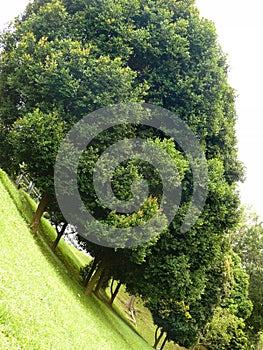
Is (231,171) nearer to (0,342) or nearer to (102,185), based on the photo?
(102,185)

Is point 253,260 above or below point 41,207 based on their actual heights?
above

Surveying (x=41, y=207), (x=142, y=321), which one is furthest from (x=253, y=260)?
(x=41, y=207)

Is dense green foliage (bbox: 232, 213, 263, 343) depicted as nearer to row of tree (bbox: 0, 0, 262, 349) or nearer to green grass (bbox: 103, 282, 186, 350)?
green grass (bbox: 103, 282, 186, 350)

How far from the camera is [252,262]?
5194cm

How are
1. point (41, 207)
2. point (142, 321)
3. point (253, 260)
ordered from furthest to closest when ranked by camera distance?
point (253, 260)
point (142, 321)
point (41, 207)

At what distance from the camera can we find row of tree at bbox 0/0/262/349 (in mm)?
17656

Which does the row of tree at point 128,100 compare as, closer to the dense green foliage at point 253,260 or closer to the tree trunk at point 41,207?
the tree trunk at point 41,207

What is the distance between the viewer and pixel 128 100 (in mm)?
18453

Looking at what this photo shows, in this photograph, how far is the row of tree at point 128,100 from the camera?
17.7 meters

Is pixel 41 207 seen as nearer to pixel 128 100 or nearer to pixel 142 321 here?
pixel 128 100

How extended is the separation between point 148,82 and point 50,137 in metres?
7.00

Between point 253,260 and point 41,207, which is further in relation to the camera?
point 253,260

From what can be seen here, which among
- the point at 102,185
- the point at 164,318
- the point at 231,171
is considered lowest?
→ the point at 164,318

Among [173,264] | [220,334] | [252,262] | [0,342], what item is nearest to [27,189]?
[173,264]
